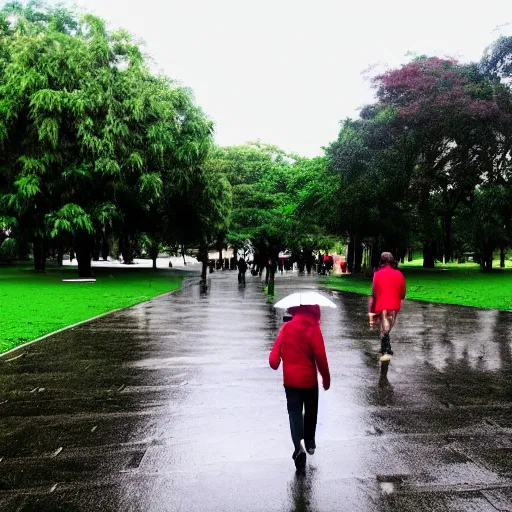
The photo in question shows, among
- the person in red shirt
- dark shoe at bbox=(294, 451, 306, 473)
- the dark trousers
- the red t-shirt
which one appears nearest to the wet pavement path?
dark shoe at bbox=(294, 451, 306, 473)

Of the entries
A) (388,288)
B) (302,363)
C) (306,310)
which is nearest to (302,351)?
(302,363)

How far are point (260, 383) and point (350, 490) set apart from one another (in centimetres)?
335

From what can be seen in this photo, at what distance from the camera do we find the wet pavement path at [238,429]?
403cm

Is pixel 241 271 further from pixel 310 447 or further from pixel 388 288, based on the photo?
pixel 310 447

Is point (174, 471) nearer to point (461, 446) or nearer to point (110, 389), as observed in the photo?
point (461, 446)

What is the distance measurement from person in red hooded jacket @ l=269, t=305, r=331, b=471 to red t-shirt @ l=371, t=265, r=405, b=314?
169 inches

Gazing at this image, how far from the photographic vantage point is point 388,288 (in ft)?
29.2

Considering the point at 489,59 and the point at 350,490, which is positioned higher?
the point at 489,59

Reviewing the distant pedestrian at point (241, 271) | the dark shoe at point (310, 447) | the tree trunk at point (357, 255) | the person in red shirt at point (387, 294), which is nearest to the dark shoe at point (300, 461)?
the dark shoe at point (310, 447)

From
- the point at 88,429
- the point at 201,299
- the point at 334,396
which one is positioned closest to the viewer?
the point at 88,429

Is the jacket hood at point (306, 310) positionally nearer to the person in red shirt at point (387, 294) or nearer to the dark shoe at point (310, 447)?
the dark shoe at point (310, 447)

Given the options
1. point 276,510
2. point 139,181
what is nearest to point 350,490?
point 276,510

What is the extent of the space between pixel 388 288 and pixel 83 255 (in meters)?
25.6

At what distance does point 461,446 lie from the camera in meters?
→ 5.01
